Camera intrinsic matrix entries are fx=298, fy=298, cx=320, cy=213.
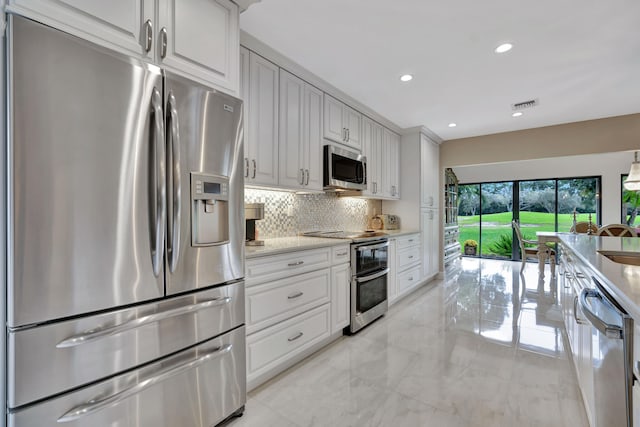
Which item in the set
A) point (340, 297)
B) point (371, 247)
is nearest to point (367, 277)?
point (371, 247)

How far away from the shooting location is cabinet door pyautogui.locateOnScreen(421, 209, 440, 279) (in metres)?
4.68

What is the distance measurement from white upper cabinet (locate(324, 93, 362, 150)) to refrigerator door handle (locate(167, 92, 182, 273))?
1.89m

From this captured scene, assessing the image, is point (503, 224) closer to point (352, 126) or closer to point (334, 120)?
point (352, 126)

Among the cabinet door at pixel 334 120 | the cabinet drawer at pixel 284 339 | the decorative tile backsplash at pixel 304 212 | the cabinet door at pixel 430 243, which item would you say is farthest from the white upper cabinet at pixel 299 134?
the cabinet door at pixel 430 243

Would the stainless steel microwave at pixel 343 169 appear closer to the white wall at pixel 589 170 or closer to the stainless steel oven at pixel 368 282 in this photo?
the stainless steel oven at pixel 368 282

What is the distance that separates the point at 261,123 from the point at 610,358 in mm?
2335

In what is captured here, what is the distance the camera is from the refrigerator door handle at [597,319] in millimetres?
932

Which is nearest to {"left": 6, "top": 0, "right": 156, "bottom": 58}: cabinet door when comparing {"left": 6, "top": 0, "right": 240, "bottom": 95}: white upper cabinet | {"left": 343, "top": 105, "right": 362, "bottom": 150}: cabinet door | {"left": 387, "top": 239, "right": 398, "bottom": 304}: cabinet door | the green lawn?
{"left": 6, "top": 0, "right": 240, "bottom": 95}: white upper cabinet

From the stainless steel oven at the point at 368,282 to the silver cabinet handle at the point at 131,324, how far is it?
1.57 metres

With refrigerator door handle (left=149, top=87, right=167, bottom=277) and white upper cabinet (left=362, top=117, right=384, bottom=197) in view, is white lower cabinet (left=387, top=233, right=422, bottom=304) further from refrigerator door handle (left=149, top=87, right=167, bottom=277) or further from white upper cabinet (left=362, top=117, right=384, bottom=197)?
refrigerator door handle (left=149, top=87, right=167, bottom=277)

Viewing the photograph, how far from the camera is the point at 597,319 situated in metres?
1.04

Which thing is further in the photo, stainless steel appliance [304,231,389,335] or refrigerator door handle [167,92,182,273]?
stainless steel appliance [304,231,389,335]

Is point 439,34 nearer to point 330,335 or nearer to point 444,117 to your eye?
point 444,117

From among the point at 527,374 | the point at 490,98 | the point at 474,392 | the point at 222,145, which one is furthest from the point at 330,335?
the point at 490,98
